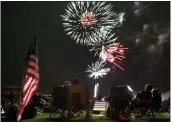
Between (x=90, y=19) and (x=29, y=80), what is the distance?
12579 millimetres

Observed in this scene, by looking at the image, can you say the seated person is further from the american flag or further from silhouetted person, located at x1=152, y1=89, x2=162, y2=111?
the american flag

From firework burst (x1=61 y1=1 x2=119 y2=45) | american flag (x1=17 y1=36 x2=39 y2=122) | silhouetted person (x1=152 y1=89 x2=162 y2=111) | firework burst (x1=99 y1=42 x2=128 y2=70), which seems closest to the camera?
american flag (x1=17 y1=36 x2=39 y2=122)

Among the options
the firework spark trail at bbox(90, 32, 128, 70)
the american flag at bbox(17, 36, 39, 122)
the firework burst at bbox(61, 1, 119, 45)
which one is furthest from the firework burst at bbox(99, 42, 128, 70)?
the american flag at bbox(17, 36, 39, 122)

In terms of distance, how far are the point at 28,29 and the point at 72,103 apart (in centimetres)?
1501

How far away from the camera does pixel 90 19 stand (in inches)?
685

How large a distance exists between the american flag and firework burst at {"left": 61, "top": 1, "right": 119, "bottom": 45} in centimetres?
1232

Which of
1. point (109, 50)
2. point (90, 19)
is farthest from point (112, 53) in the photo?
point (90, 19)

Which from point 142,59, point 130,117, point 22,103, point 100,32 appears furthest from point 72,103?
point 142,59

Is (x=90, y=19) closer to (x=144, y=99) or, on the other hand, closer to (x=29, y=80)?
(x=144, y=99)

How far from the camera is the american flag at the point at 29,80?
16.4 feet

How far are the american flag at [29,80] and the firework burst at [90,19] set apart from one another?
12.3 meters

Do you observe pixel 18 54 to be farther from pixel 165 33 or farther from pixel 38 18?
pixel 165 33

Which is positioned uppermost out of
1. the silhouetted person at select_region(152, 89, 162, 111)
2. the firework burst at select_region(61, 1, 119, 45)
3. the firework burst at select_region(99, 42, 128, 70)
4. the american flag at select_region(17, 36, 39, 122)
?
the firework burst at select_region(61, 1, 119, 45)

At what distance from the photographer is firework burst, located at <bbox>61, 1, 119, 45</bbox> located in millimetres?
17516
